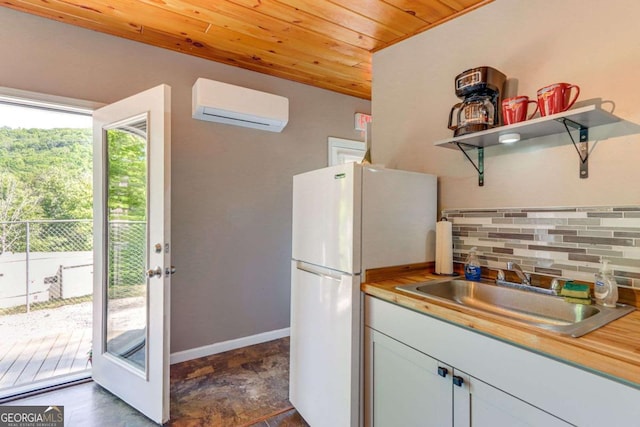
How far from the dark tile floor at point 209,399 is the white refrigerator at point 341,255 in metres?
0.24

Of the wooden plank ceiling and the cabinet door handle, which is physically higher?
the wooden plank ceiling

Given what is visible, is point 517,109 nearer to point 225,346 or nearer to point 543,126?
point 543,126

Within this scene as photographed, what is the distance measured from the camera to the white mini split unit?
2.34 metres

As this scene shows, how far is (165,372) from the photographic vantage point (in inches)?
67.9

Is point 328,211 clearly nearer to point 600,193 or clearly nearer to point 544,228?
point 544,228

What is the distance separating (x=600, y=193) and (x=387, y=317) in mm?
1008

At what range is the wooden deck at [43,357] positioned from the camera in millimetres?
2170

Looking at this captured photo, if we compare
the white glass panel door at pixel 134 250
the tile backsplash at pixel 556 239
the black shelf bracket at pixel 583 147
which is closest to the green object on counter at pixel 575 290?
the tile backsplash at pixel 556 239

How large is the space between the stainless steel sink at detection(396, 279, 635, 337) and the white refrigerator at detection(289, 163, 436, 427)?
23cm

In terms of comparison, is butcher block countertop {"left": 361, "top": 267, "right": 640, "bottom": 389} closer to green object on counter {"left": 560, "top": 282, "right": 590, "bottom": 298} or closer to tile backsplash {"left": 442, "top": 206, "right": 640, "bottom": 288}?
green object on counter {"left": 560, "top": 282, "right": 590, "bottom": 298}

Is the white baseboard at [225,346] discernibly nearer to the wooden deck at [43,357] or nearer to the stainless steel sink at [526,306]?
the wooden deck at [43,357]

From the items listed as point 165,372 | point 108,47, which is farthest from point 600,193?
point 108,47

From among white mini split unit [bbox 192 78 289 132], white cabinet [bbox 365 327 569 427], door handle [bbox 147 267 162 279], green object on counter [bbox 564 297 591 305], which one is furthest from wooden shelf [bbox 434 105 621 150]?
door handle [bbox 147 267 162 279]

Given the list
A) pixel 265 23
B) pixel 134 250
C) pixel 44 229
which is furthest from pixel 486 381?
pixel 44 229
